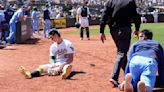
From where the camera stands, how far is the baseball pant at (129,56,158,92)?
286 inches

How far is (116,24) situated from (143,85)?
199 centimetres

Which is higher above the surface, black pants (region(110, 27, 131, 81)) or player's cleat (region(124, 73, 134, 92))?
black pants (region(110, 27, 131, 81))

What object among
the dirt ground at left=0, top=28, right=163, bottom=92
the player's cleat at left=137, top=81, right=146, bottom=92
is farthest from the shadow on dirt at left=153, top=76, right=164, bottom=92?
the player's cleat at left=137, top=81, right=146, bottom=92

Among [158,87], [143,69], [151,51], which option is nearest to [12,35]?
[158,87]

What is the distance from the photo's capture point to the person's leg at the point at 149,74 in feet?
23.4

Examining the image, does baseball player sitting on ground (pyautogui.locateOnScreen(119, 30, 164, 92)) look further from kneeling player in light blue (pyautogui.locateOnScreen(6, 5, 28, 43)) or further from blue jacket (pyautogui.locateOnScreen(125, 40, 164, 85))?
kneeling player in light blue (pyautogui.locateOnScreen(6, 5, 28, 43))

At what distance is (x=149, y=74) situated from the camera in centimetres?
725

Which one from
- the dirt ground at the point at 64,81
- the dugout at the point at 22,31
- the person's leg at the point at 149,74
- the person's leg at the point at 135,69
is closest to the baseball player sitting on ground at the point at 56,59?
the dirt ground at the point at 64,81

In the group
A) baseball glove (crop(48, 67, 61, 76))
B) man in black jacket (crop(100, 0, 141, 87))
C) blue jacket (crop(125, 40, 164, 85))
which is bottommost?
baseball glove (crop(48, 67, 61, 76))

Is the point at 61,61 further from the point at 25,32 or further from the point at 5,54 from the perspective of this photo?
the point at 25,32

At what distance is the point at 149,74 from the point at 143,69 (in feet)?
0.57

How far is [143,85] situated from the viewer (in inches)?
271

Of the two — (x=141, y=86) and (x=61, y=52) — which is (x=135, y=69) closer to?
(x=141, y=86)

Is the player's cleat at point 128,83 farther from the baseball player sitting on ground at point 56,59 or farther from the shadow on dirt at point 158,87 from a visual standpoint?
the baseball player sitting on ground at point 56,59
